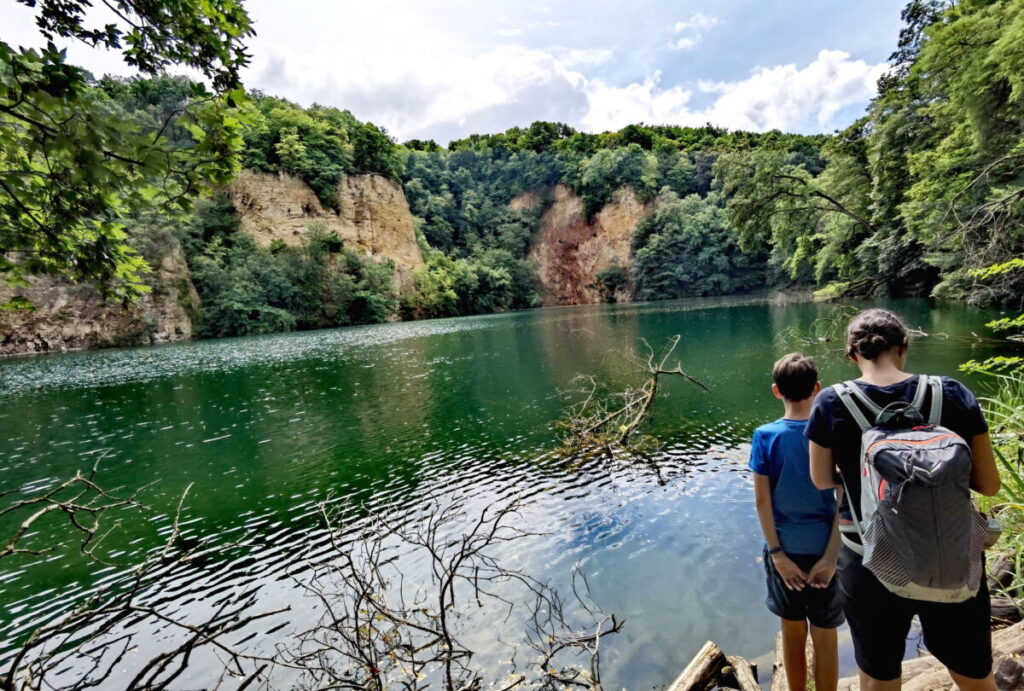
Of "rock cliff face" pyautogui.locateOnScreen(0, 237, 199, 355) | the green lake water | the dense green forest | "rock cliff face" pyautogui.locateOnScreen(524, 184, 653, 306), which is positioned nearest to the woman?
the green lake water

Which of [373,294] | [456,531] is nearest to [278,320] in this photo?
[373,294]

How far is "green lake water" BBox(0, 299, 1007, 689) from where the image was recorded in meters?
4.19

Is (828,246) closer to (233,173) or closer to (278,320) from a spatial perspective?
(233,173)

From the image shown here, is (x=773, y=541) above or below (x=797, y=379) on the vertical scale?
below

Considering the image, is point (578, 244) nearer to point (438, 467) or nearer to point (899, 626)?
point (438, 467)

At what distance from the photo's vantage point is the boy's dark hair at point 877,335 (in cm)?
166

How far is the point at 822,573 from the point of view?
6.98ft

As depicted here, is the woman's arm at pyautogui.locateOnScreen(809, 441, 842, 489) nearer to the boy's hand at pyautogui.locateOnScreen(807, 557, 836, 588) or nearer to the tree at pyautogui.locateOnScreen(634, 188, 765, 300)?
the boy's hand at pyautogui.locateOnScreen(807, 557, 836, 588)

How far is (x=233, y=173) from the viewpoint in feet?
8.92

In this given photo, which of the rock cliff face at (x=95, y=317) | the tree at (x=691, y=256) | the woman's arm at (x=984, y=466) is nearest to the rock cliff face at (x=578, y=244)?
the tree at (x=691, y=256)

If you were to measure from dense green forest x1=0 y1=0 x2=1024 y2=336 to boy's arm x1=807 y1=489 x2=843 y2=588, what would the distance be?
3365 mm

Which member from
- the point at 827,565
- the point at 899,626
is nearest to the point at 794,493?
the point at 827,565

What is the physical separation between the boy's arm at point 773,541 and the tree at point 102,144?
3138mm

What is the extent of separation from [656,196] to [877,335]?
6048 cm
